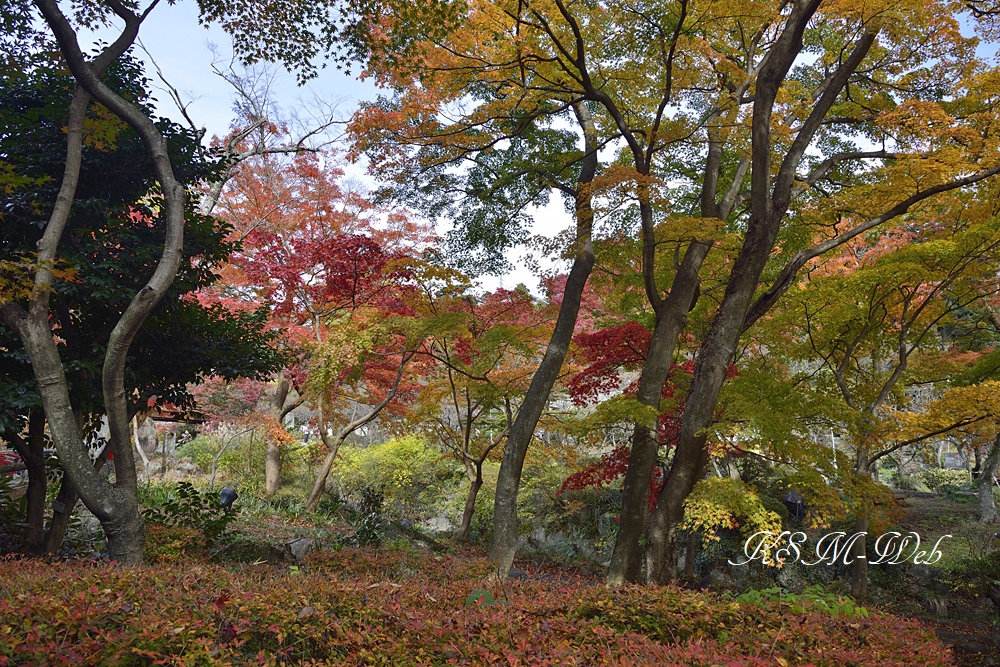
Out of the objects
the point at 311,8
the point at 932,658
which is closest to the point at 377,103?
the point at 311,8

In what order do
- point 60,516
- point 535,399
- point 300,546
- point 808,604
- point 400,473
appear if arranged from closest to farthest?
point 808,604 → point 60,516 → point 535,399 → point 300,546 → point 400,473

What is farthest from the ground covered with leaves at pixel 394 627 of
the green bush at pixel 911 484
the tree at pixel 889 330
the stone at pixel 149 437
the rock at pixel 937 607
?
the green bush at pixel 911 484

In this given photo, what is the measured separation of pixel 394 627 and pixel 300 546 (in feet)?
19.7

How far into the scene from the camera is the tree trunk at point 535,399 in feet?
23.9

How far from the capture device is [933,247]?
6754mm

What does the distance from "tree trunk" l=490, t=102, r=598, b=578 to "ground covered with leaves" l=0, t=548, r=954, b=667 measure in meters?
A: 3.77

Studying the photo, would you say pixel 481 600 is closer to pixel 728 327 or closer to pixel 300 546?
pixel 728 327

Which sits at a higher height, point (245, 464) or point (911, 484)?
point (911, 484)

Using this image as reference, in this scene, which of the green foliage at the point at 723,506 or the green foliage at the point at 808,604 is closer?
the green foliage at the point at 808,604

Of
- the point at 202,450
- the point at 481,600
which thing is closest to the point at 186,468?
the point at 202,450

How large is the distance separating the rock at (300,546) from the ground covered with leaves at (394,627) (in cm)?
476

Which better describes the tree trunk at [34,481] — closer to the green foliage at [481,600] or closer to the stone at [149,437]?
the green foliage at [481,600]

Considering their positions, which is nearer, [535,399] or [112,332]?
[112,332]

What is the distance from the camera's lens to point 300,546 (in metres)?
8.28
